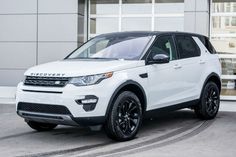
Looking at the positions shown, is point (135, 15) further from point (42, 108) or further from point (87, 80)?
point (42, 108)

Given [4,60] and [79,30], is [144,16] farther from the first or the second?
[4,60]

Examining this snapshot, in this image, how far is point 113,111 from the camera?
7047mm

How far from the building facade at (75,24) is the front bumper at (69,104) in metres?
7.54

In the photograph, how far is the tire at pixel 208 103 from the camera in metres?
9.25

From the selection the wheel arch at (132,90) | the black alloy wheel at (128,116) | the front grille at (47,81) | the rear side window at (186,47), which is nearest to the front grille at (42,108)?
the front grille at (47,81)

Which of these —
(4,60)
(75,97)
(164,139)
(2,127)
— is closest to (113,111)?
(75,97)

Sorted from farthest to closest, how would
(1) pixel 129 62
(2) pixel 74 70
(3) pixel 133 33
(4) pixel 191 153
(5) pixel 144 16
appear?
1. (5) pixel 144 16
2. (3) pixel 133 33
3. (1) pixel 129 62
4. (2) pixel 74 70
5. (4) pixel 191 153

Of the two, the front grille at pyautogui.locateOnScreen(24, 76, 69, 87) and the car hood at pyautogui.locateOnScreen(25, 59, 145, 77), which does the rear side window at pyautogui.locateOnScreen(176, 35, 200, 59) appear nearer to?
the car hood at pyautogui.locateOnScreen(25, 59, 145, 77)

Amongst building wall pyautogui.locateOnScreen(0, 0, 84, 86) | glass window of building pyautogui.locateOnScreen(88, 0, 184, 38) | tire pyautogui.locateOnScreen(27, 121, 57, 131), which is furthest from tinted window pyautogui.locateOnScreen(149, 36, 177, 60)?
building wall pyautogui.locateOnScreen(0, 0, 84, 86)

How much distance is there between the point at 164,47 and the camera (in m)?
8.38

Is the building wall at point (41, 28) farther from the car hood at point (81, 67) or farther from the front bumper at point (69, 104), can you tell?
the front bumper at point (69, 104)

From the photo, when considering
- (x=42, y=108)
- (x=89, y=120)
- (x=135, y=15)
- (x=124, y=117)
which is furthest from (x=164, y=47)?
(x=135, y=15)

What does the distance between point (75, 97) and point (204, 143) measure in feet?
7.17

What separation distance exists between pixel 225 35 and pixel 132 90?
7008mm
